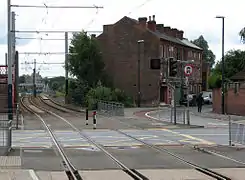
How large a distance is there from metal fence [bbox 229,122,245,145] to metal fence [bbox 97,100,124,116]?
25.9 metres

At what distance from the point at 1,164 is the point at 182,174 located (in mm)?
5011

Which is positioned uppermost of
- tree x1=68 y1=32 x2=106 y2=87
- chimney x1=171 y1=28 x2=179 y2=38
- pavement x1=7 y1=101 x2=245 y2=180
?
chimney x1=171 y1=28 x2=179 y2=38

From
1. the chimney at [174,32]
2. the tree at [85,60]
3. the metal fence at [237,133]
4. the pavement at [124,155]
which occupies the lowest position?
the pavement at [124,155]

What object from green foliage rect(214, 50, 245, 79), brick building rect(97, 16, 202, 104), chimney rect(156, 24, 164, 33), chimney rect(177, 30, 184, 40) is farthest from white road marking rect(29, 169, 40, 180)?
chimney rect(177, 30, 184, 40)

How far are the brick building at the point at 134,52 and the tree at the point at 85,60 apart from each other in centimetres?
582

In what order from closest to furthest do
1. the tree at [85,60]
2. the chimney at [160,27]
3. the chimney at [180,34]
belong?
A: the tree at [85,60] → the chimney at [160,27] → the chimney at [180,34]

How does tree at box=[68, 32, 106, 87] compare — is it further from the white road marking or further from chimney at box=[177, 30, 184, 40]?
the white road marking

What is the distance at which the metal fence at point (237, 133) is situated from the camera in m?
19.8

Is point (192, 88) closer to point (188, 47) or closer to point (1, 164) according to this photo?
point (188, 47)

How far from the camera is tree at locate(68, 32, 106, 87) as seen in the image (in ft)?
233

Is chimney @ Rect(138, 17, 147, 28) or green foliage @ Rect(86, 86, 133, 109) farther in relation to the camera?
chimney @ Rect(138, 17, 147, 28)

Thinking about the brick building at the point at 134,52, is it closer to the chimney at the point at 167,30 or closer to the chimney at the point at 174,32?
the chimney at the point at 167,30

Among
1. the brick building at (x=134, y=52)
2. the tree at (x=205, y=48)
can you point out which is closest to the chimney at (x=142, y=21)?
the brick building at (x=134, y=52)

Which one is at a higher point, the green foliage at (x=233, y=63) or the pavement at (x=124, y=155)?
the green foliage at (x=233, y=63)
